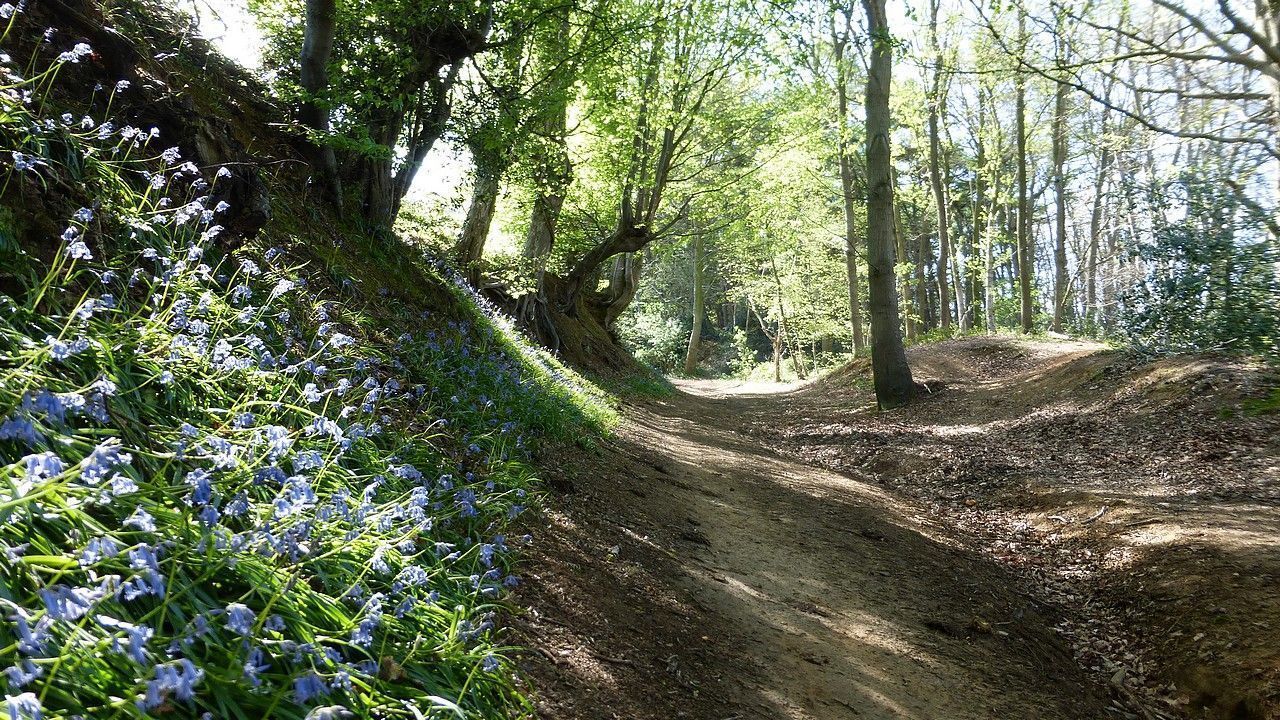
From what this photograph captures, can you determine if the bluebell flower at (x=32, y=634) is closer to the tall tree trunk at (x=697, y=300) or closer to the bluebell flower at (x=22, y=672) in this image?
the bluebell flower at (x=22, y=672)

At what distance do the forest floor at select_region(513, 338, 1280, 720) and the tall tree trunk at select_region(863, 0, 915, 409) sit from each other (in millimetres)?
2843

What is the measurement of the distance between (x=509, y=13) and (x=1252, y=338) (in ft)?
31.1

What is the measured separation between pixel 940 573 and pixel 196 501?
15.7 feet

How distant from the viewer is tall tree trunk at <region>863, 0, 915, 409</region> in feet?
36.8

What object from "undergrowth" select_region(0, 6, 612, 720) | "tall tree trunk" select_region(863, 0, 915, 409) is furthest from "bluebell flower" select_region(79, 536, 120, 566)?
"tall tree trunk" select_region(863, 0, 915, 409)

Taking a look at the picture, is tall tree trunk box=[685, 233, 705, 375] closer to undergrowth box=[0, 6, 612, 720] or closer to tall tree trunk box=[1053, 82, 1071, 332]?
tall tree trunk box=[1053, 82, 1071, 332]

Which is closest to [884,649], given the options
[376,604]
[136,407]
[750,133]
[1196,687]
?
[1196,687]

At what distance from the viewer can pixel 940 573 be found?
4.95 metres

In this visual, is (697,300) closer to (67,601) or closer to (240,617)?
(240,617)

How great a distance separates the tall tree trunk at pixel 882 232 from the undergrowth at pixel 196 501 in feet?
29.1

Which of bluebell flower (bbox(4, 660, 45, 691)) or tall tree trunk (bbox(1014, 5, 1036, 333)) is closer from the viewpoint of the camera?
bluebell flower (bbox(4, 660, 45, 691))

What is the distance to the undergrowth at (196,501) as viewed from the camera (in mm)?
1438

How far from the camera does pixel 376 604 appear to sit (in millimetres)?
1938

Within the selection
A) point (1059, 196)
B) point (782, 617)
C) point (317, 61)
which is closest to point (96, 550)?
point (782, 617)
